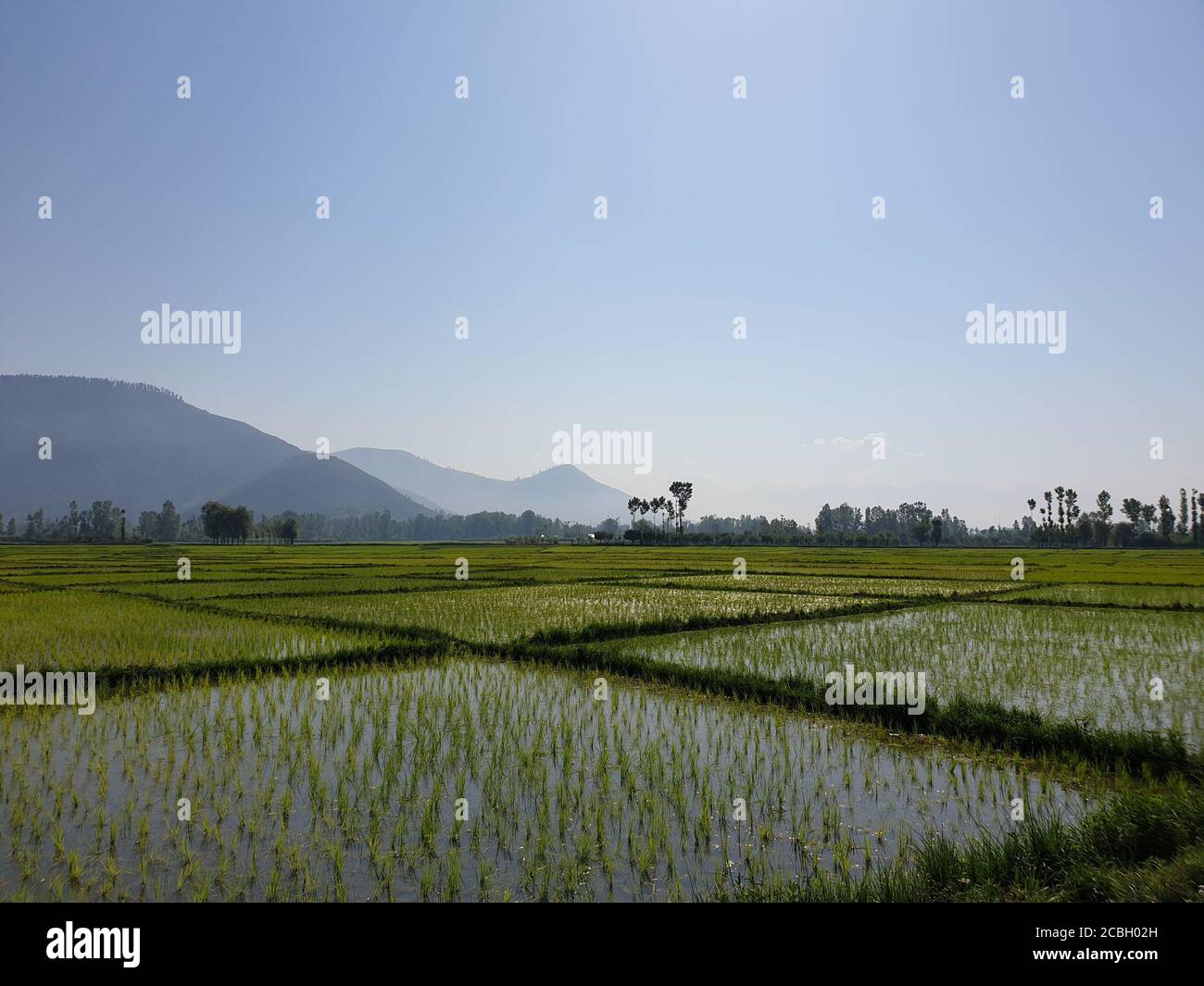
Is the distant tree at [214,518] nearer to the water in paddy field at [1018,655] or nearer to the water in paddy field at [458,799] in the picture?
the water in paddy field at [1018,655]

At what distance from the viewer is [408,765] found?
23.8 ft

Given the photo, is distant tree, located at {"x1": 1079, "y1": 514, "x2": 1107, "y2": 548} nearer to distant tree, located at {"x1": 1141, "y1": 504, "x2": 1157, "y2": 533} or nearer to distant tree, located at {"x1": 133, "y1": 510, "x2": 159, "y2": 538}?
distant tree, located at {"x1": 1141, "y1": 504, "x2": 1157, "y2": 533}

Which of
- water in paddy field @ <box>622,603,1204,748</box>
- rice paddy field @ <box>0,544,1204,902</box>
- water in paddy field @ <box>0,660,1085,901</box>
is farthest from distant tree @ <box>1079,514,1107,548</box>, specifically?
water in paddy field @ <box>0,660,1085,901</box>

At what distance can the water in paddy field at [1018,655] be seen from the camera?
9.28 metres

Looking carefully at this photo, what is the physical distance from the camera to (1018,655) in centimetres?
1277

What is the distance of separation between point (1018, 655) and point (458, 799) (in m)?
10.9

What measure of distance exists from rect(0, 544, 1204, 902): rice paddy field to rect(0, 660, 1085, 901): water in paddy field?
0.10 feet

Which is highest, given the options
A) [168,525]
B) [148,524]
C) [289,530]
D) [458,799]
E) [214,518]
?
[214,518]

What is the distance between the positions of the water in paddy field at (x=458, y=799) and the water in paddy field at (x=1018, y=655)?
250cm

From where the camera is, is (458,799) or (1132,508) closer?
(458,799)

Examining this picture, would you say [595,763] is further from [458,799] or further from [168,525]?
[168,525]

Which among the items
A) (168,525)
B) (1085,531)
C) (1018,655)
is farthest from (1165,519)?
(168,525)
